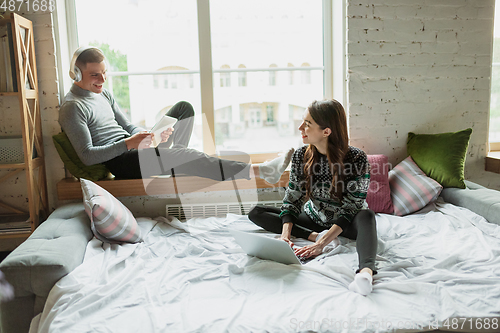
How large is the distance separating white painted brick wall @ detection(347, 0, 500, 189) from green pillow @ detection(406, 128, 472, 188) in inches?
8.7

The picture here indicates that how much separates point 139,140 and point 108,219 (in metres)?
0.61

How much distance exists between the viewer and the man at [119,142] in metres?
2.40

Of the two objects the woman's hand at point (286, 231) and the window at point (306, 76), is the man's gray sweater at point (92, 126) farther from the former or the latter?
the window at point (306, 76)

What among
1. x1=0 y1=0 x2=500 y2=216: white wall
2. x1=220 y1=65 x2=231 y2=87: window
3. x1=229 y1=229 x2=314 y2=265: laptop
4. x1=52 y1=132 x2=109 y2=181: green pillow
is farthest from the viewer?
x1=220 y1=65 x2=231 y2=87: window

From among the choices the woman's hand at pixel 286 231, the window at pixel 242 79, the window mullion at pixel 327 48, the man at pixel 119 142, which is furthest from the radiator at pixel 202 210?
the window mullion at pixel 327 48

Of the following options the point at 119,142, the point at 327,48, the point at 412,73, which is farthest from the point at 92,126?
the point at 412,73

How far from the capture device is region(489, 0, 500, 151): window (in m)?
3.18

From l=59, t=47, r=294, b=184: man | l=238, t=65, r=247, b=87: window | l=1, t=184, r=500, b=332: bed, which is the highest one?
l=238, t=65, r=247, b=87: window

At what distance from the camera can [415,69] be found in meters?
2.92

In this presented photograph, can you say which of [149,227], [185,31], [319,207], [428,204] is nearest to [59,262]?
[149,227]

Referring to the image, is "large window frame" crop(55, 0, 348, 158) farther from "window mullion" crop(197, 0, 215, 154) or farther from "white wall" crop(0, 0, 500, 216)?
"white wall" crop(0, 0, 500, 216)

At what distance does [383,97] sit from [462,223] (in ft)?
3.64

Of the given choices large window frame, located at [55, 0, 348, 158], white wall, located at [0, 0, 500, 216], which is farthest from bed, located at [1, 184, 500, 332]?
large window frame, located at [55, 0, 348, 158]

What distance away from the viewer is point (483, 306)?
4.63 ft
